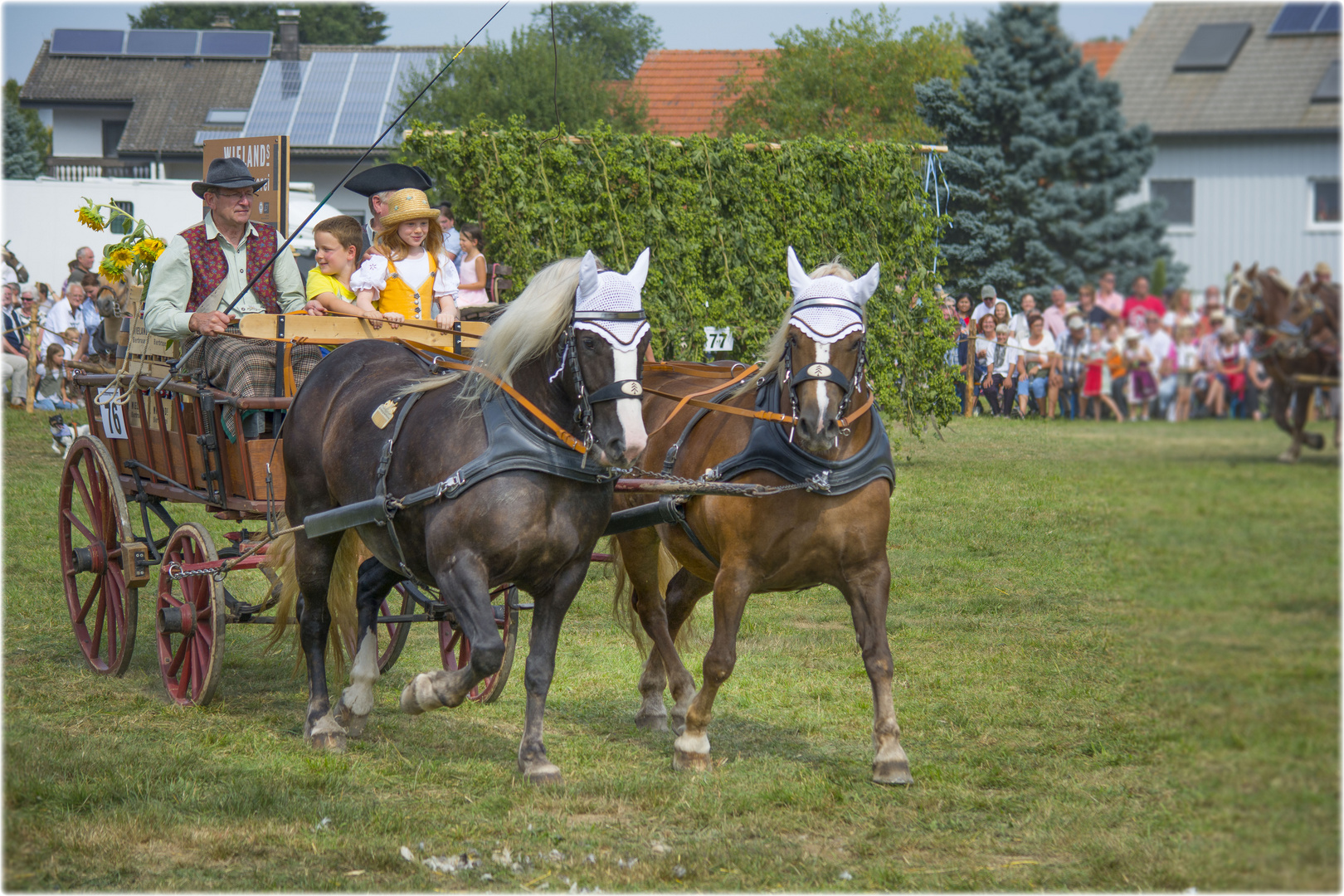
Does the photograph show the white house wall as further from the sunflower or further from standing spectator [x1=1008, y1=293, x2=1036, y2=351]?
the sunflower

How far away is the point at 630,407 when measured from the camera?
14.3 feet

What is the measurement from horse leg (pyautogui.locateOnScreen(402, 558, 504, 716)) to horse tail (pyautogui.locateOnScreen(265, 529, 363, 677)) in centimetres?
115

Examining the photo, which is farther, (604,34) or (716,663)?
(604,34)

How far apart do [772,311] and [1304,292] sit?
35.3ft

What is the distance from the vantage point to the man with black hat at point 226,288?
235 inches

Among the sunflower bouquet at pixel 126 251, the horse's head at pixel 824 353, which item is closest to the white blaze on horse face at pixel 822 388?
the horse's head at pixel 824 353

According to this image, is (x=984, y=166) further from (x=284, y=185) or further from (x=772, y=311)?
(x=772, y=311)

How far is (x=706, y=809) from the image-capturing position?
452 centimetres

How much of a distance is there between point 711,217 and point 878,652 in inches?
320

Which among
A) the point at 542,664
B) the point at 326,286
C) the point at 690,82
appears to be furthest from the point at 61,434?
the point at 542,664

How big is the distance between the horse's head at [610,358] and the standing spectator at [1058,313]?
5.52 feet

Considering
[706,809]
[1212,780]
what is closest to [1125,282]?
[1212,780]

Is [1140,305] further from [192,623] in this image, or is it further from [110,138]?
[110,138]

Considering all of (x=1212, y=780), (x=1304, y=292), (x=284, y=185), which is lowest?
(x=1212, y=780)
